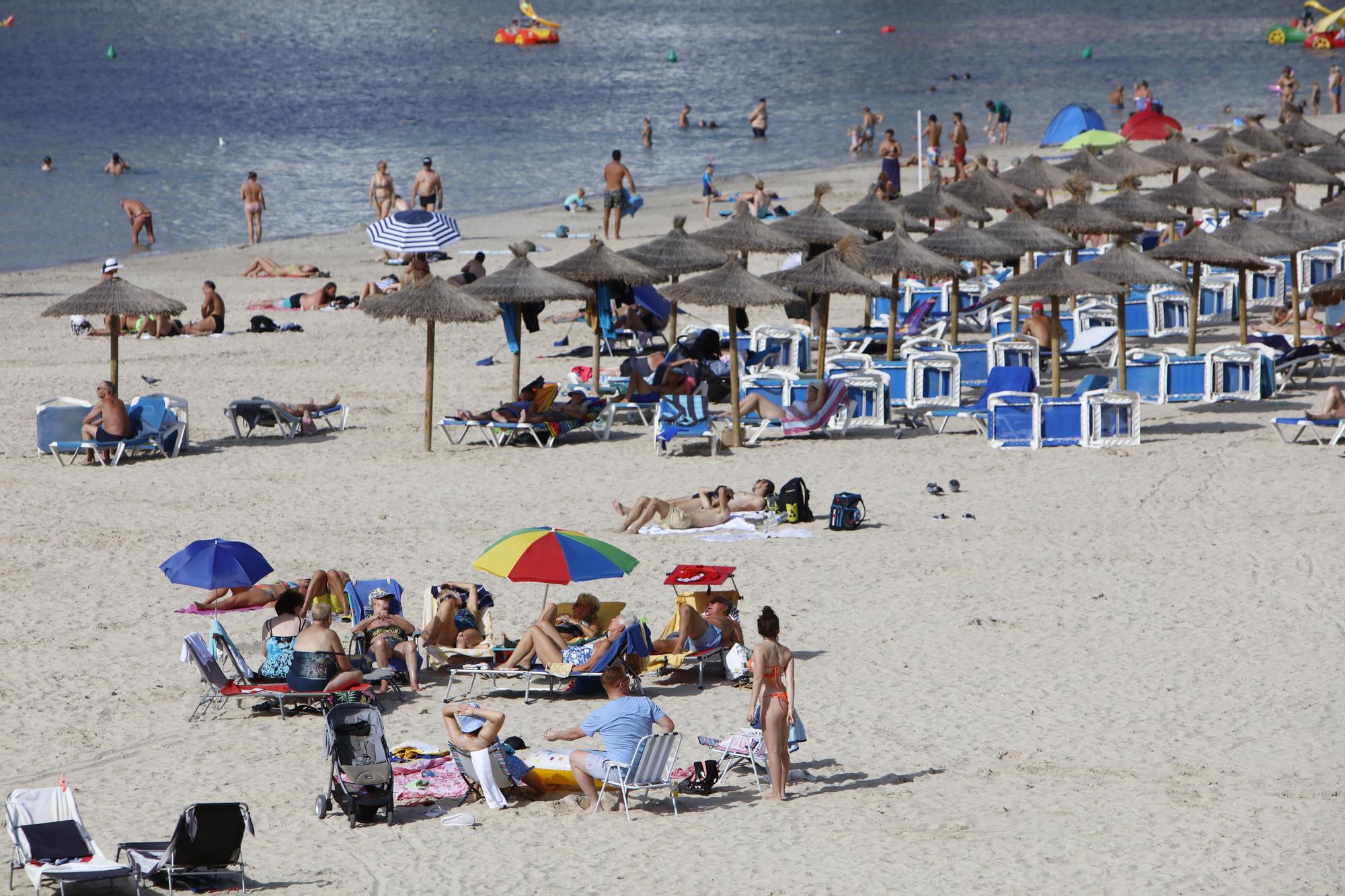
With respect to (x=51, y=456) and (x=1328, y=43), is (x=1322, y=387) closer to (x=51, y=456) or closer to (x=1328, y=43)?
(x=51, y=456)

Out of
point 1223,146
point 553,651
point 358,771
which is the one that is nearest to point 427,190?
point 1223,146

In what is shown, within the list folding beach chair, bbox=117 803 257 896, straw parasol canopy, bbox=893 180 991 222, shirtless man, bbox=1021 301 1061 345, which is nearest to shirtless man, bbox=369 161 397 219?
straw parasol canopy, bbox=893 180 991 222

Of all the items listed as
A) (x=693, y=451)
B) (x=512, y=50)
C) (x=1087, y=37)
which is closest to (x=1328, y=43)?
(x=1087, y=37)

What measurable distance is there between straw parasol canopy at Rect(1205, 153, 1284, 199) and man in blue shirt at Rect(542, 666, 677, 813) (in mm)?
17411

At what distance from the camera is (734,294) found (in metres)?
14.9

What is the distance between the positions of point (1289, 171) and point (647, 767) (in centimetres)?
1994

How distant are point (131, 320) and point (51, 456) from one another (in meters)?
6.88

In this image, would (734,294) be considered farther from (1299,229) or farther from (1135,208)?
(1135,208)

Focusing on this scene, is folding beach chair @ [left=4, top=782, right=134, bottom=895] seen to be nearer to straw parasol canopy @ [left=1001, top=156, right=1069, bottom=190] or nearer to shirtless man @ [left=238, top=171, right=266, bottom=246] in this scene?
straw parasol canopy @ [left=1001, top=156, right=1069, bottom=190]

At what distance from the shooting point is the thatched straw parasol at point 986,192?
22297 mm

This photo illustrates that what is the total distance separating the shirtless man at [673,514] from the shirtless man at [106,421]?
16.4 ft

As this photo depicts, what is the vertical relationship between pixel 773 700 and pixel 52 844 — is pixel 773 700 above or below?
above

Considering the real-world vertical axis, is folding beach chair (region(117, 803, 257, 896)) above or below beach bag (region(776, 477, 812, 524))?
below

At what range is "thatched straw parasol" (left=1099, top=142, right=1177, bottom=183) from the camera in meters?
25.9
